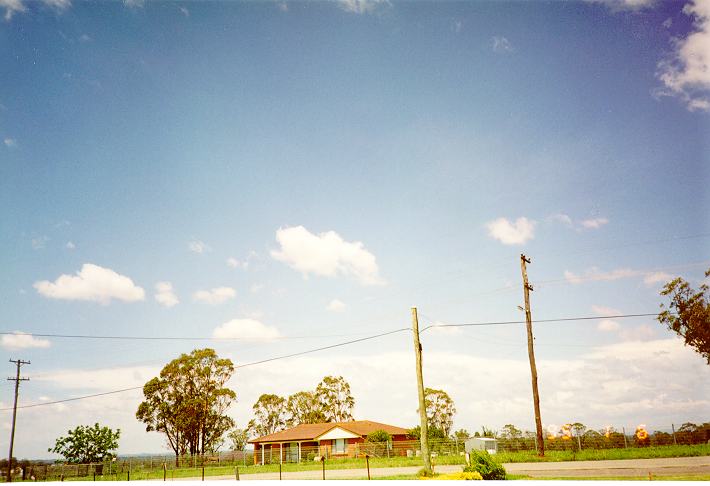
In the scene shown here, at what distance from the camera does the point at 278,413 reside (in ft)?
232

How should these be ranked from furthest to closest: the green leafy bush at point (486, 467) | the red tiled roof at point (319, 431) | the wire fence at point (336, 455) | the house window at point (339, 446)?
the red tiled roof at point (319, 431), the house window at point (339, 446), the wire fence at point (336, 455), the green leafy bush at point (486, 467)

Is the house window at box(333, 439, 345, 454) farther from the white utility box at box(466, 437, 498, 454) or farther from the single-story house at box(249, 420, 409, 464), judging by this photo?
the white utility box at box(466, 437, 498, 454)

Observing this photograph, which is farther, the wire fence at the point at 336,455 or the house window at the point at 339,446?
the house window at the point at 339,446

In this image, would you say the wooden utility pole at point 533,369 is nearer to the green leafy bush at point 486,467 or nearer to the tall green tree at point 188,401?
the green leafy bush at point 486,467

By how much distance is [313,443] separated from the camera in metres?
48.7

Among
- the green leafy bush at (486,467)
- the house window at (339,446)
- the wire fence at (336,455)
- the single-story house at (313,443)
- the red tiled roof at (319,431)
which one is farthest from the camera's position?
the red tiled roof at (319,431)

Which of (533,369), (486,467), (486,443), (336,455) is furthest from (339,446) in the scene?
(486,467)

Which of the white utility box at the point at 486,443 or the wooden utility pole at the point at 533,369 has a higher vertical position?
the wooden utility pole at the point at 533,369

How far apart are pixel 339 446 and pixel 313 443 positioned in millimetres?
2839

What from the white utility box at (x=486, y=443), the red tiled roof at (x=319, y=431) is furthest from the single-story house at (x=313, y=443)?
the white utility box at (x=486, y=443)

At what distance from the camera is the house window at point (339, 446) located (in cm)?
4712

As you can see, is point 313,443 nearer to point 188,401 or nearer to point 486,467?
point 188,401

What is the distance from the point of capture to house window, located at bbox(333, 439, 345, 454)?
155 feet

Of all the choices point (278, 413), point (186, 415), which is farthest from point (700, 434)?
point (278, 413)
